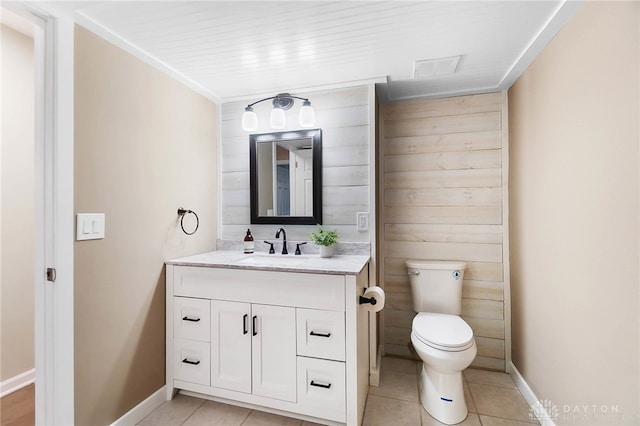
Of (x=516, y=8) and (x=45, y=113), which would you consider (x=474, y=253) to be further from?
(x=45, y=113)

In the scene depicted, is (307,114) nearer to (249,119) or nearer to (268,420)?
(249,119)

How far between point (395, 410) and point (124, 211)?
1.94 metres

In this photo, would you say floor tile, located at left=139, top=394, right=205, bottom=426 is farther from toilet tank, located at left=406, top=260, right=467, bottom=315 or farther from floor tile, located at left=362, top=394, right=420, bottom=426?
toilet tank, located at left=406, top=260, right=467, bottom=315

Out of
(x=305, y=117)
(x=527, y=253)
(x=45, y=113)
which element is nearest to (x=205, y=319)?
(x=45, y=113)

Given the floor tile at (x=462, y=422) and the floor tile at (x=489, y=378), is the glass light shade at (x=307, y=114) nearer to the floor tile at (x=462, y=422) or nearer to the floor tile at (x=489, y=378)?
the floor tile at (x=462, y=422)

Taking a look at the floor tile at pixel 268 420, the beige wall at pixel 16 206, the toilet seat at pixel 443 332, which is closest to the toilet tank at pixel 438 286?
the toilet seat at pixel 443 332

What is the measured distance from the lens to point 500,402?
1812 millimetres

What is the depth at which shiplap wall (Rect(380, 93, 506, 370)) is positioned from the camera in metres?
2.17

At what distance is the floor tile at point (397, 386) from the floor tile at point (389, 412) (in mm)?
51

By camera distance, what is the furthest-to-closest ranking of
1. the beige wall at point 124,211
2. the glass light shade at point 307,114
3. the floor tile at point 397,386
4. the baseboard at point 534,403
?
the glass light shade at point 307,114 → the floor tile at point 397,386 → the baseboard at point 534,403 → the beige wall at point 124,211

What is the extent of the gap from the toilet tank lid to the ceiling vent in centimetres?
131

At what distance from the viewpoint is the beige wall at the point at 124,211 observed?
1389 mm

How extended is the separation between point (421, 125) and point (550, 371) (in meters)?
1.75

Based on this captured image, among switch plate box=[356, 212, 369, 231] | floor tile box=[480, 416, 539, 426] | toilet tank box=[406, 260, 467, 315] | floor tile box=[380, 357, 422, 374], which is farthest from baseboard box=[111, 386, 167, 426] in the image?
floor tile box=[480, 416, 539, 426]
